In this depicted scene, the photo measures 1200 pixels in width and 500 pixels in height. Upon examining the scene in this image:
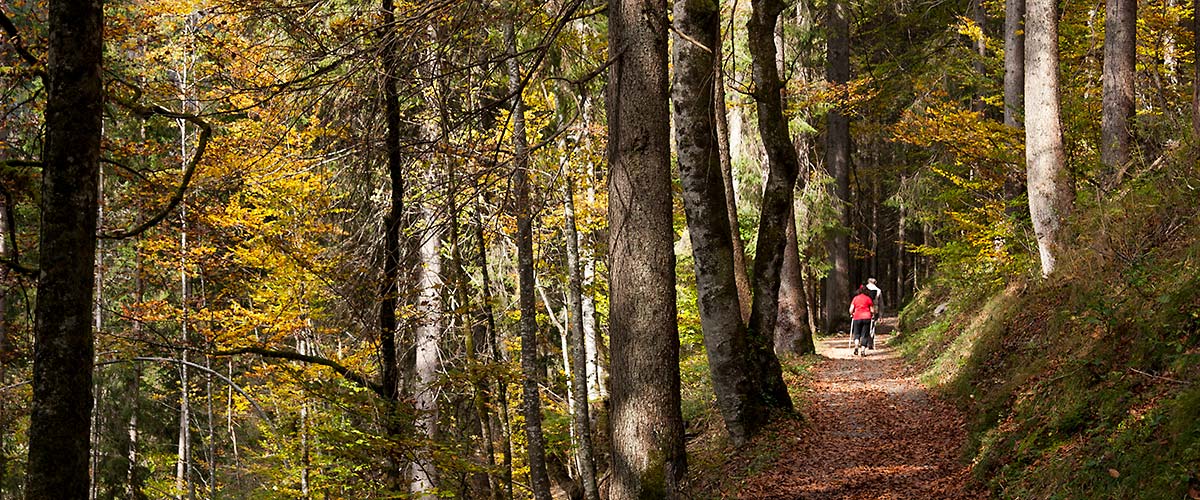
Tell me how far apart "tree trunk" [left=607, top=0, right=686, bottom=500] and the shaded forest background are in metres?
0.05

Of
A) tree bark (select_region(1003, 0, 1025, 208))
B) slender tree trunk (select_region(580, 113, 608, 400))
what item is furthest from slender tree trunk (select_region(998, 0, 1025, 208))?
slender tree trunk (select_region(580, 113, 608, 400))

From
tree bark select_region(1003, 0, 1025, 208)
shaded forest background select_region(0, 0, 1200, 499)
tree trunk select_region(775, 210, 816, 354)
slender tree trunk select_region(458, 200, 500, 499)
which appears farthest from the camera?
tree trunk select_region(775, 210, 816, 354)

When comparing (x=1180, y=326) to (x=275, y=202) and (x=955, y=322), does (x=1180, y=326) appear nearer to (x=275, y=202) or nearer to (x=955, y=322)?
(x=955, y=322)

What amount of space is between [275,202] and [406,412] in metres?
9.03

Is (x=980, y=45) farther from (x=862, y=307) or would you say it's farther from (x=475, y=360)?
(x=475, y=360)

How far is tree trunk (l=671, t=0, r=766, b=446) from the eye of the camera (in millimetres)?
8578

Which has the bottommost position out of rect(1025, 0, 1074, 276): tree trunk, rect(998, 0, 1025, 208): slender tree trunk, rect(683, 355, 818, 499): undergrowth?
rect(683, 355, 818, 499): undergrowth

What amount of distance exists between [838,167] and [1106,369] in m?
16.7

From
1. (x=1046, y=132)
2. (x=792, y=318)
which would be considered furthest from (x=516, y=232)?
(x=1046, y=132)

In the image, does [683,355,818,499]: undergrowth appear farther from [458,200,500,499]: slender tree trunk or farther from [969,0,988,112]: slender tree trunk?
[969,0,988,112]: slender tree trunk

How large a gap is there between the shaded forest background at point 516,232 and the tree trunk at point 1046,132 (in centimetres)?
11

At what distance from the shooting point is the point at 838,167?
22969 millimetres

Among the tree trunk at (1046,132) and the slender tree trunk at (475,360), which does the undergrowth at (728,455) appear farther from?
the tree trunk at (1046,132)

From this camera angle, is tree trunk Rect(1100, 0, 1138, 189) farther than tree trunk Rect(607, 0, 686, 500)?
Yes
